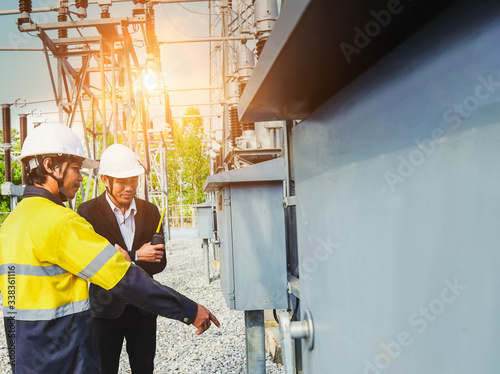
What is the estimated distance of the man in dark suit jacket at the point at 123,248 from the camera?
116 inches

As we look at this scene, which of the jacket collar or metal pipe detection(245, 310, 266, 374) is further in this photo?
metal pipe detection(245, 310, 266, 374)

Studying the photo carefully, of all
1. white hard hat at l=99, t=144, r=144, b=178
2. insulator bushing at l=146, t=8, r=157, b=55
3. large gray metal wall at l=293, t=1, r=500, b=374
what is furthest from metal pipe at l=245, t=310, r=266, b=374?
insulator bushing at l=146, t=8, r=157, b=55

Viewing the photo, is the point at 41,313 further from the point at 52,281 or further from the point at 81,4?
the point at 81,4

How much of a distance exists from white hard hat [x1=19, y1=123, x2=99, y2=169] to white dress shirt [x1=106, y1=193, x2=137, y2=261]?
0.81 metres

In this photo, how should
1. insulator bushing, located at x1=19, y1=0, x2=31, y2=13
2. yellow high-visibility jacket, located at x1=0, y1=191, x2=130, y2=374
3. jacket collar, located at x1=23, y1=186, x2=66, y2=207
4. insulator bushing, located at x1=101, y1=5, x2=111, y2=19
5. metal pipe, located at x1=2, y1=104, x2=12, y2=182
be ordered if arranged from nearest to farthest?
yellow high-visibility jacket, located at x1=0, y1=191, x2=130, y2=374
jacket collar, located at x1=23, y1=186, x2=66, y2=207
insulator bushing, located at x1=19, y1=0, x2=31, y2=13
insulator bushing, located at x1=101, y1=5, x2=111, y2=19
metal pipe, located at x1=2, y1=104, x2=12, y2=182

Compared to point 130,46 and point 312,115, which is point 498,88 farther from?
point 130,46

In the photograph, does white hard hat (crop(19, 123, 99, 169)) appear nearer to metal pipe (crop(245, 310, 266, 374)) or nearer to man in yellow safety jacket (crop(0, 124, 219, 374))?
man in yellow safety jacket (crop(0, 124, 219, 374))

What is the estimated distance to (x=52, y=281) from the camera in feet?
6.59

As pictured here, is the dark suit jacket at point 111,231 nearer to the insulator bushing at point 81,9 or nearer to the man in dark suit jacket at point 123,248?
the man in dark suit jacket at point 123,248

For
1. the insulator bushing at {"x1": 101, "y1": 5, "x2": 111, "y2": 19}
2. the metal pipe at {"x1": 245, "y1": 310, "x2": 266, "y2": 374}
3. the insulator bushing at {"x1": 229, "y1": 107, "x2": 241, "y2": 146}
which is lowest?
the metal pipe at {"x1": 245, "y1": 310, "x2": 266, "y2": 374}

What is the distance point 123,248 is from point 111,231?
5.7 inches

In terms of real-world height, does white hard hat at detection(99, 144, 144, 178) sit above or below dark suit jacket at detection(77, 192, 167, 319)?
above

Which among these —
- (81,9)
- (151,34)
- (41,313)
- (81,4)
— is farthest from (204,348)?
(151,34)

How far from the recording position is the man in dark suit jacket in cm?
294
